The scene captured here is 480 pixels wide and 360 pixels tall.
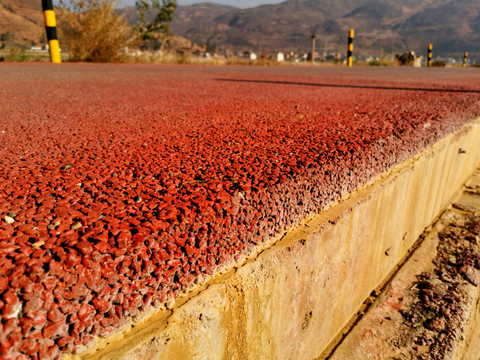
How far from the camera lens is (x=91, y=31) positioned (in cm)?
930

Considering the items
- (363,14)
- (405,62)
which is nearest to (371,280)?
(405,62)

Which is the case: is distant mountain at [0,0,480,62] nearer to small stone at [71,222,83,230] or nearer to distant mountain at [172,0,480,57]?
distant mountain at [172,0,480,57]

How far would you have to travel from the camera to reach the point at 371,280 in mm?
1492

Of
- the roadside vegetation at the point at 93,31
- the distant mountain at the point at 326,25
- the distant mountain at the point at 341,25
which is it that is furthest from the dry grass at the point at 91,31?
the distant mountain at the point at 341,25

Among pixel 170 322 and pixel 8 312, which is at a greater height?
pixel 8 312

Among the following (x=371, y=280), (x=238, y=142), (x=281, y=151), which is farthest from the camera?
(x=371, y=280)

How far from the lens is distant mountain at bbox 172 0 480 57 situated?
100 meters

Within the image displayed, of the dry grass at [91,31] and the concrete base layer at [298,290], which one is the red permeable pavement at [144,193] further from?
the dry grass at [91,31]

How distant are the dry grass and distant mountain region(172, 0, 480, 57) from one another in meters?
80.4

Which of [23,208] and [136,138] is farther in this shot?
[136,138]

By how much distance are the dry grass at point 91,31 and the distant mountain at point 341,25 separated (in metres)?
80.4

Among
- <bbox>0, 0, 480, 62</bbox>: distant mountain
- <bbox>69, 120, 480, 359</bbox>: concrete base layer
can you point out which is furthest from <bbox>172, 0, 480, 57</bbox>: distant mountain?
<bbox>69, 120, 480, 359</bbox>: concrete base layer

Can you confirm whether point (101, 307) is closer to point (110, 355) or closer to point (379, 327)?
point (110, 355)

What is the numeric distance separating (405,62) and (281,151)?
1992 cm
